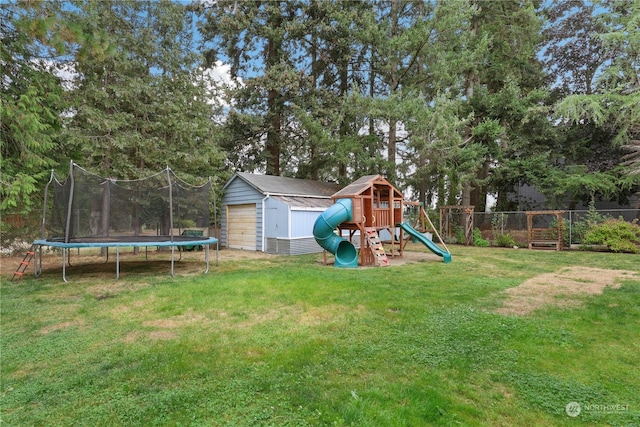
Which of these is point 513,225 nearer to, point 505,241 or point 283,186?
point 505,241

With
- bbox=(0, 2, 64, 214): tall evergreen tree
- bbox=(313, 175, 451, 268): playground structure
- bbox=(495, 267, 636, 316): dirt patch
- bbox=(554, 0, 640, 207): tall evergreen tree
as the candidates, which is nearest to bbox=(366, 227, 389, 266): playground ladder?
bbox=(313, 175, 451, 268): playground structure

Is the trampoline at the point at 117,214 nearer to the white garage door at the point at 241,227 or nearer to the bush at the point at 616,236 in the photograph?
the white garage door at the point at 241,227

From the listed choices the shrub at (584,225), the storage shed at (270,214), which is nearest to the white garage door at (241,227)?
the storage shed at (270,214)

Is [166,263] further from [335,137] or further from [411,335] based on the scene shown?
[335,137]

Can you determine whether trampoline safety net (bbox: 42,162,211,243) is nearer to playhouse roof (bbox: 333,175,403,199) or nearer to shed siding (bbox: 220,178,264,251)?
shed siding (bbox: 220,178,264,251)

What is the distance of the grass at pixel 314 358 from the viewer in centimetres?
238

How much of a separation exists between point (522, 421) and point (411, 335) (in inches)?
60.8

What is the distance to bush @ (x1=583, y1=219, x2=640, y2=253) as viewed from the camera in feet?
37.6

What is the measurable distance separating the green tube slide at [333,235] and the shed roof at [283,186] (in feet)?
13.5

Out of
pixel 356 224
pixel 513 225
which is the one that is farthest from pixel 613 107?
pixel 356 224

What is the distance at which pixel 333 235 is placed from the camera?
357 inches

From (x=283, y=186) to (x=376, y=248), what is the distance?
241 inches

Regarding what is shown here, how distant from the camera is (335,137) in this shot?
1584 cm

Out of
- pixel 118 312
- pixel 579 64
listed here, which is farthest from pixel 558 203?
pixel 118 312
